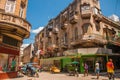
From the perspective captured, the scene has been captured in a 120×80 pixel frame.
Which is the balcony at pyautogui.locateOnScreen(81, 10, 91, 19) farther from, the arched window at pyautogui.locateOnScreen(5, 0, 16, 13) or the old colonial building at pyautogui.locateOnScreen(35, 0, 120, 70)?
the arched window at pyautogui.locateOnScreen(5, 0, 16, 13)

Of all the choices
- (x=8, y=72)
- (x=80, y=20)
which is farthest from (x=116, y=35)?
(x=8, y=72)

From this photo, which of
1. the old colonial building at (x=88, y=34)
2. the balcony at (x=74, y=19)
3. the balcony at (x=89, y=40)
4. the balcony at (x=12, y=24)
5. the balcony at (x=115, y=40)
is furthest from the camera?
the balcony at (x=115, y=40)

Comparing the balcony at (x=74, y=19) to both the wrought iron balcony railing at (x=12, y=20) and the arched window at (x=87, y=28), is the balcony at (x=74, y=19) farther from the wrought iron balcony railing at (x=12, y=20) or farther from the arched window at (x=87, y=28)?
the wrought iron balcony railing at (x=12, y=20)

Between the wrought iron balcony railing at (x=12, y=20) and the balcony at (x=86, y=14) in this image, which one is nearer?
the wrought iron balcony railing at (x=12, y=20)

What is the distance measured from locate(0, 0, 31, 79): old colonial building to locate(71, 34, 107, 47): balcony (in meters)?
11.1

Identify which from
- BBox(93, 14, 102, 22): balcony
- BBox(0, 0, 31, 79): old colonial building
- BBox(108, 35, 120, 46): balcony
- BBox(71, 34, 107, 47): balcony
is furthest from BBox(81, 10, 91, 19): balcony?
BBox(0, 0, 31, 79): old colonial building

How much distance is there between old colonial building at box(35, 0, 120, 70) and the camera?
77.2 ft

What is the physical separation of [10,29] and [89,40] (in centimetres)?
1391

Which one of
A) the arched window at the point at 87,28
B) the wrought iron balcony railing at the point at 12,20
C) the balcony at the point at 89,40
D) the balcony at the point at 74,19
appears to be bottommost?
the balcony at the point at 89,40

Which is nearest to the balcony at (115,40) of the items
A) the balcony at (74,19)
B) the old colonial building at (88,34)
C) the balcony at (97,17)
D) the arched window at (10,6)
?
the old colonial building at (88,34)

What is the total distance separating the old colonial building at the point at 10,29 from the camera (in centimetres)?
1263

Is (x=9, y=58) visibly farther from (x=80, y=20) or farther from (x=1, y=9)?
(x=80, y=20)

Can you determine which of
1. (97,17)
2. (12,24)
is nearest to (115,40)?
(97,17)

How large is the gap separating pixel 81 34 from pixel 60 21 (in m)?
9.32
